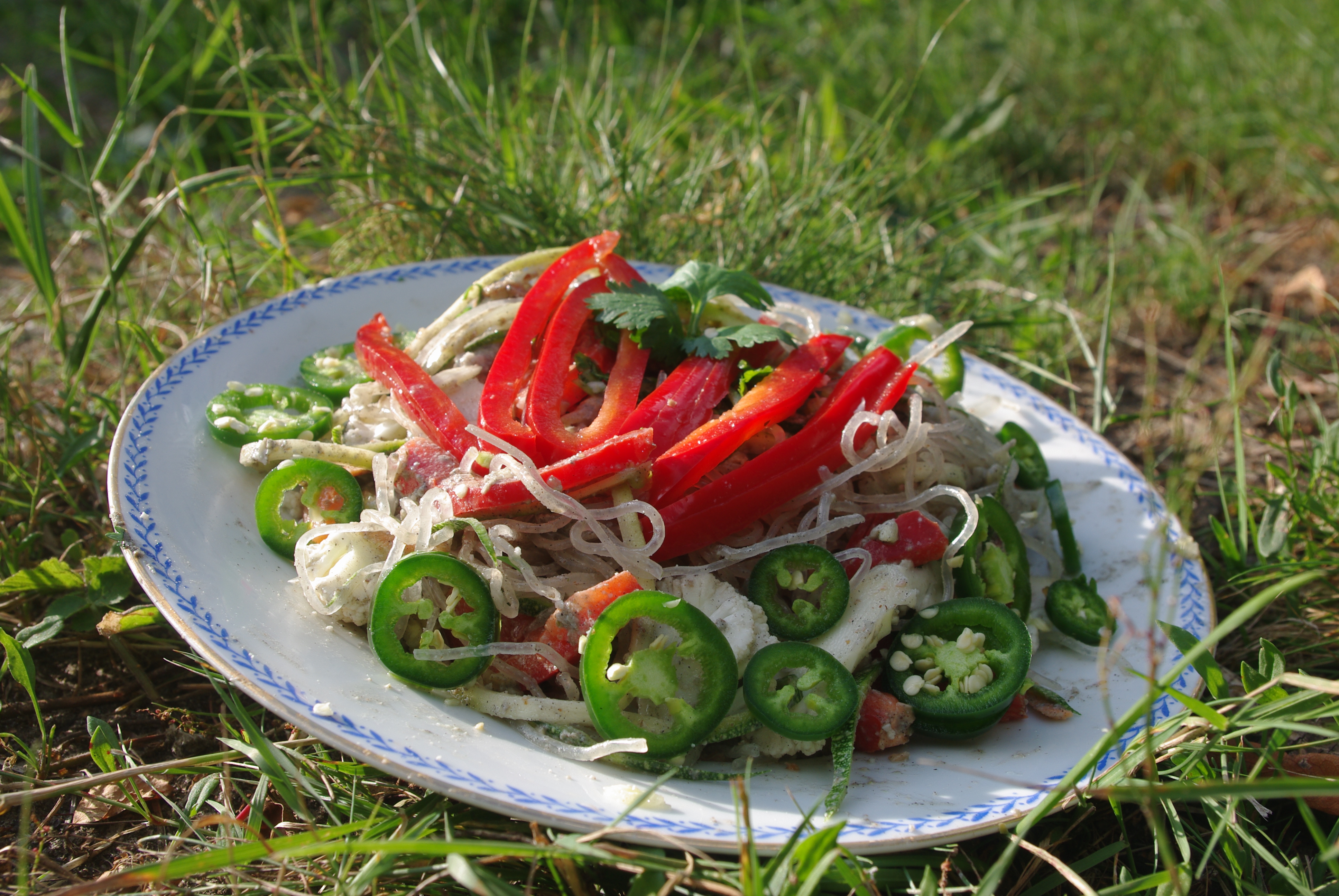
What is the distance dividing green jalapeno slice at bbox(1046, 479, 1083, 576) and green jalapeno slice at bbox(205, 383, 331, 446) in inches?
97.8

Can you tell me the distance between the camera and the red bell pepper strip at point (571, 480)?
102 inches

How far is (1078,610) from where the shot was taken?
293cm

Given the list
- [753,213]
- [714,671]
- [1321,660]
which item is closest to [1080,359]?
[753,213]

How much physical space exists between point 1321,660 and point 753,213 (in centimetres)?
287

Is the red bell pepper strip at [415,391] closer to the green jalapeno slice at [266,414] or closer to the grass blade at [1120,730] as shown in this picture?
the green jalapeno slice at [266,414]

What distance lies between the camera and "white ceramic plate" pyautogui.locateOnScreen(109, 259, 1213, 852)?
1993 mm

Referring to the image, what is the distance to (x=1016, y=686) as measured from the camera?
8.09 feet

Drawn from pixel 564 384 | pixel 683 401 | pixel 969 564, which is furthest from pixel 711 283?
pixel 969 564

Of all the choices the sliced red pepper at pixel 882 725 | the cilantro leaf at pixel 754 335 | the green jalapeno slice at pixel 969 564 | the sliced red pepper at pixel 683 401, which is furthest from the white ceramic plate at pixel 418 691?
the cilantro leaf at pixel 754 335

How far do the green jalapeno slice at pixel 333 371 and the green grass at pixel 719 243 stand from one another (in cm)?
59

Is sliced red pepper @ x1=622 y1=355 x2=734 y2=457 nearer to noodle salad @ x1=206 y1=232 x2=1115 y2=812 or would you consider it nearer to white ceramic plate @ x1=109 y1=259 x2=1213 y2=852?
noodle salad @ x1=206 y1=232 x2=1115 y2=812

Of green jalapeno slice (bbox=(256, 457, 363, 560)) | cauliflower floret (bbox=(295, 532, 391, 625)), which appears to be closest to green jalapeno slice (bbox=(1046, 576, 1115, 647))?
cauliflower floret (bbox=(295, 532, 391, 625))

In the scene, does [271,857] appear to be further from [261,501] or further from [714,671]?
[261,501]

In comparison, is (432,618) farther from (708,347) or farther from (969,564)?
(969,564)
